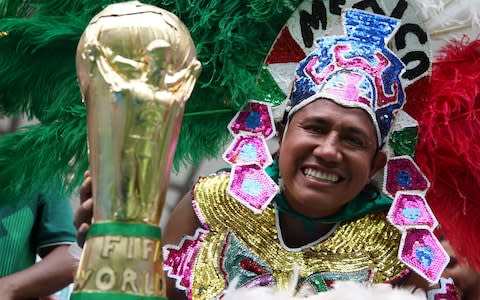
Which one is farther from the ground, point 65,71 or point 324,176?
point 65,71

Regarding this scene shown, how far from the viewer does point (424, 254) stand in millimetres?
1844

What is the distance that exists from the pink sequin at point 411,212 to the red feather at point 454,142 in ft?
0.17

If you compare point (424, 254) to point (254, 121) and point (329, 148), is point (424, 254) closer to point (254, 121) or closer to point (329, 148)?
point (329, 148)

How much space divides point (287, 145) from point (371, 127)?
6.2 inches

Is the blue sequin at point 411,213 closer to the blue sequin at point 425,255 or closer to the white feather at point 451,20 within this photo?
the blue sequin at point 425,255

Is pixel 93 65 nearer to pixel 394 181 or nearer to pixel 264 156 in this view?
pixel 264 156

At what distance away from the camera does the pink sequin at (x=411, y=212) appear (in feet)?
6.11

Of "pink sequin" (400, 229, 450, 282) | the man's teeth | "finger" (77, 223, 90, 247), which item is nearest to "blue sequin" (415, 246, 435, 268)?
"pink sequin" (400, 229, 450, 282)

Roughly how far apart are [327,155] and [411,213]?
23 cm

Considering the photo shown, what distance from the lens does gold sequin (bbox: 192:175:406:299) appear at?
1863 millimetres

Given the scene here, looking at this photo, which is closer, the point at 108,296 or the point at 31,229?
the point at 108,296

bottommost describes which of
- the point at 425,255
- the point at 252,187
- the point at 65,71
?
the point at 425,255

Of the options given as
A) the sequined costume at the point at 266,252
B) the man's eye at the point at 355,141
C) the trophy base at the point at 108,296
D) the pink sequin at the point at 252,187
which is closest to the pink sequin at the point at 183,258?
the sequined costume at the point at 266,252

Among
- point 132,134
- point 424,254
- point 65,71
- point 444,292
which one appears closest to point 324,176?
point 424,254
